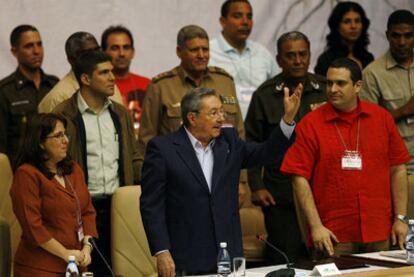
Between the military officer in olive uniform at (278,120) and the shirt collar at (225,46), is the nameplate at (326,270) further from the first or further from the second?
the shirt collar at (225,46)

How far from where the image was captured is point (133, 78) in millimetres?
7574

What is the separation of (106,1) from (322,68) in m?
1.63

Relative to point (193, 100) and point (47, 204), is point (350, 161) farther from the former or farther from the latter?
point (47, 204)

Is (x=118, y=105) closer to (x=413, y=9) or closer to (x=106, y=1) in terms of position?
(x=106, y=1)

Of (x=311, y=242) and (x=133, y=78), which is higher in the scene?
(x=133, y=78)

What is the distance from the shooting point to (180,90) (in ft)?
22.4

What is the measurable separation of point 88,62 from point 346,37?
7.05 ft

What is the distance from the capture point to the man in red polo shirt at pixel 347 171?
19.4ft

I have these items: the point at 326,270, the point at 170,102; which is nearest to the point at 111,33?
the point at 170,102

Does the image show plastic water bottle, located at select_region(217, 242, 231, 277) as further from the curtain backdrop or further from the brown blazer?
the curtain backdrop

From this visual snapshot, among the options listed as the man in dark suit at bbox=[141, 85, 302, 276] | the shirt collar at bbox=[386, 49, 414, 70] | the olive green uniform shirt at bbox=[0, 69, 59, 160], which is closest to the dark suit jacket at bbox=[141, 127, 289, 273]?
the man in dark suit at bbox=[141, 85, 302, 276]

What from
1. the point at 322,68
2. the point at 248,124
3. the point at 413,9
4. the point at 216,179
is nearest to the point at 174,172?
the point at 216,179

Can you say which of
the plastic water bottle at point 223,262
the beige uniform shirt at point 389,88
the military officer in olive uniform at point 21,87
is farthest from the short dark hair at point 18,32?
the plastic water bottle at point 223,262

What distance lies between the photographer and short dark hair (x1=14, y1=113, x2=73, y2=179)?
560 centimetres
